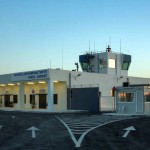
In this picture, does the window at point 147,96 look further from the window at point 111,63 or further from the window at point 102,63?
the window at point 111,63

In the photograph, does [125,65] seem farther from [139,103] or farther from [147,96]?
[139,103]

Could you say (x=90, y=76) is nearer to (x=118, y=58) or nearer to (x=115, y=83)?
(x=115, y=83)

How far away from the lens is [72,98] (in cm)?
4872

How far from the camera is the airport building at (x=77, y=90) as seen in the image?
1497 inches

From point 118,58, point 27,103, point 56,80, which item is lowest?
point 27,103

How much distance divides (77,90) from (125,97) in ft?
35.7

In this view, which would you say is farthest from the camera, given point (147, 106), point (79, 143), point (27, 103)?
point (27, 103)

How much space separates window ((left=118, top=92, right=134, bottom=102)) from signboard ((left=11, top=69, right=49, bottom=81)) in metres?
11.8

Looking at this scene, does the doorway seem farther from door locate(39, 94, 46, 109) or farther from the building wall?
the building wall

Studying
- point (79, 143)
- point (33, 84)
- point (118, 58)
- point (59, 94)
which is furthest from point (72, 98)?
point (79, 143)

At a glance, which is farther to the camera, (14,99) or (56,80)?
(14,99)

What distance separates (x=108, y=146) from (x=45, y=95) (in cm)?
3868

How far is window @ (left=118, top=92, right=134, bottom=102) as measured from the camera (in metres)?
37.7

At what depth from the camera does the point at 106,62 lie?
62625mm
